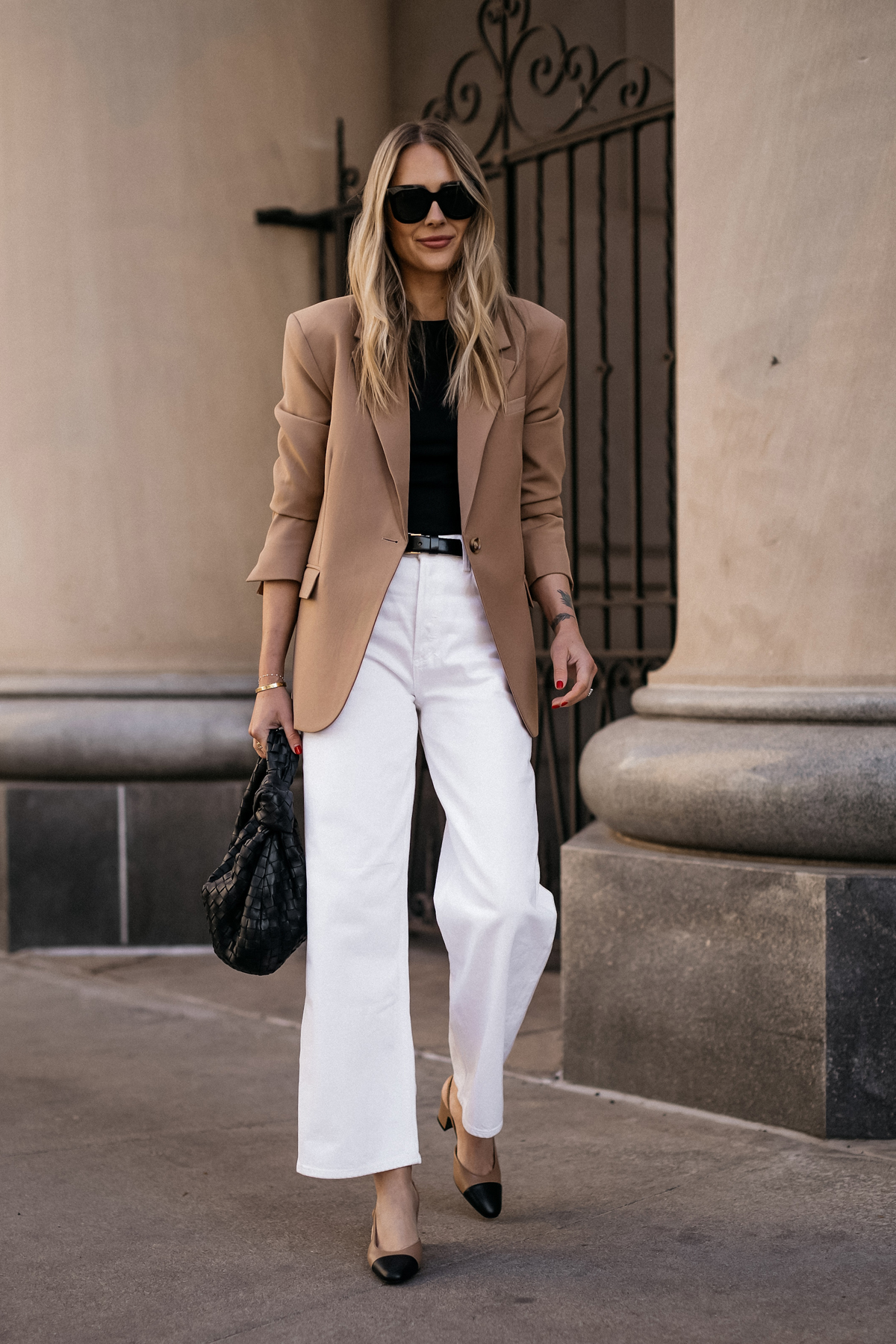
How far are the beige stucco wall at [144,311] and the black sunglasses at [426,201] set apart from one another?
3495mm

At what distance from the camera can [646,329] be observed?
25.4ft

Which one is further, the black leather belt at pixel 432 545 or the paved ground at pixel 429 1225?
the black leather belt at pixel 432 545

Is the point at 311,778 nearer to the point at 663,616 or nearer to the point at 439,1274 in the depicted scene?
the point at 439,1274

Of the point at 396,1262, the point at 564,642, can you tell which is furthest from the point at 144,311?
A: the point at 396,1262

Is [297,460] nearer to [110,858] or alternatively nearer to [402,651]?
[402,651]

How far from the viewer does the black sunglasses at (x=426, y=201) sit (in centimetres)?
264

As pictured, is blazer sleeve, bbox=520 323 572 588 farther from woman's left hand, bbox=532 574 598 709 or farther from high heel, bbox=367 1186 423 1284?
→ high heel, bbox=367 1186 423 1284

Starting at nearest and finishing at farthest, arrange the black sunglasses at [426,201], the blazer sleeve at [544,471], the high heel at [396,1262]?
the high heel at [396,1262], the black sunglasses at [426,201], the blazer sleeve at [544,471]

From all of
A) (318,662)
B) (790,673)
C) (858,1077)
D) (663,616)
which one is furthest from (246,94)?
(858,1077)

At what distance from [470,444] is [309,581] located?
37 centimetres

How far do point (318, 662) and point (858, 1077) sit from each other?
5.04 feet

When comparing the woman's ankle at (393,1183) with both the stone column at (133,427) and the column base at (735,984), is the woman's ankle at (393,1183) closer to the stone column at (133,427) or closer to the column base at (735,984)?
the column base at (735,984)

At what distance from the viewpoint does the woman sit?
8.59ft

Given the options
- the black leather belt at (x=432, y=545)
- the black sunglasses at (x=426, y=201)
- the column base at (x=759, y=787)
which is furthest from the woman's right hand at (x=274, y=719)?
the column base at (x=759, y=787)
